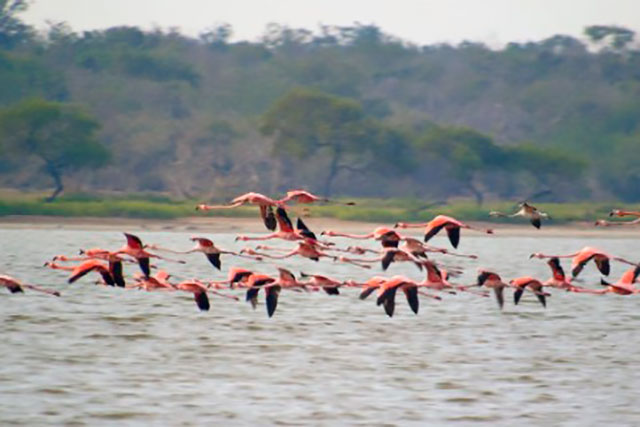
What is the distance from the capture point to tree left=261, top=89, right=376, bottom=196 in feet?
165

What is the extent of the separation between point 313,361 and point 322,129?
33.7 m

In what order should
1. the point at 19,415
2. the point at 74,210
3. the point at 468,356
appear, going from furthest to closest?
the point at 74,210 → the point at 468,356 → the point at 19,415

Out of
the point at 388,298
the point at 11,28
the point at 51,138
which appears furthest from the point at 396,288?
the point at 11,28

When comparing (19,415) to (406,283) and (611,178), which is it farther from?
(611,178)

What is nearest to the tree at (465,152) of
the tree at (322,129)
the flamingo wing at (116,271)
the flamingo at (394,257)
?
the tree at (322,129)

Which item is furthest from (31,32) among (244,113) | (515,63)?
(515,63)

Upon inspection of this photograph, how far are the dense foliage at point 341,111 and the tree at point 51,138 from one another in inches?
24.9

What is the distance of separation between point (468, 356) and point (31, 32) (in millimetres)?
57958

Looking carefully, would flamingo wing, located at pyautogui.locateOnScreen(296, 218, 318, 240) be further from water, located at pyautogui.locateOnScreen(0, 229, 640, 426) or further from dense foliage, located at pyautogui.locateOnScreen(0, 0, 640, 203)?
dense foliage, located at pyautogui.locateOnScreen(0, 0, 640, 203)

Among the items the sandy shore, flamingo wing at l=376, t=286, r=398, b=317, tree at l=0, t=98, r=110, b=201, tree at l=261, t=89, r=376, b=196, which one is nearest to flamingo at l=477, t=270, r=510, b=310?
A: flamingo wing at l=376, t=286, r=398, b=317

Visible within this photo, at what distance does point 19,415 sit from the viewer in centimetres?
1340

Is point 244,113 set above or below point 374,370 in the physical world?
above

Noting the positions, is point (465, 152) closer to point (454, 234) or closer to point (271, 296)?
point (271, 296)

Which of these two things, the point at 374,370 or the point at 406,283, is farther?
the point at 374,370
